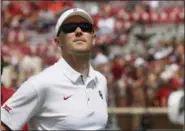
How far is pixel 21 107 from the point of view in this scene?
3803 millimetres

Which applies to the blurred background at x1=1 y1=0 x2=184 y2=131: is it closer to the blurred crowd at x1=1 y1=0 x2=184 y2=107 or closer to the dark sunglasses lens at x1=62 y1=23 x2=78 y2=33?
the blurred crowd at x1=1 y1=0 x2=184 y2=107

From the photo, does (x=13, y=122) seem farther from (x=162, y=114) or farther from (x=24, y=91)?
(x=162, y=114)

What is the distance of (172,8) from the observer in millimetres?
16609

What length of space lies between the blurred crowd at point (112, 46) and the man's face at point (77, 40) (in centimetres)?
768

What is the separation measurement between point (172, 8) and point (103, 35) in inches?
78.7

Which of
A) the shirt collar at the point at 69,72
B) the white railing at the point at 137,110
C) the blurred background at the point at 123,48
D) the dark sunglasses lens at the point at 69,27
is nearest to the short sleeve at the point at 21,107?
the shirt collar at the point at 69,72

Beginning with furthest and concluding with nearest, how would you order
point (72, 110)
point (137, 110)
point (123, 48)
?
point (123, 48), point (137, 110), point (72, 110)

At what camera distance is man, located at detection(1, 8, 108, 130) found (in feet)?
12.3

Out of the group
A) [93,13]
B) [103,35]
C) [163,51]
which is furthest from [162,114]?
[93,13]

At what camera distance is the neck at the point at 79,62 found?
12.7 feet

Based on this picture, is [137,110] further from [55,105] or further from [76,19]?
[55,105]

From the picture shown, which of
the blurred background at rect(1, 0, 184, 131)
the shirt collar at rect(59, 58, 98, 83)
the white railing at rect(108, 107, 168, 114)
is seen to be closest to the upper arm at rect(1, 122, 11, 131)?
the shirt collar at rect(59, 58, 98, 83)

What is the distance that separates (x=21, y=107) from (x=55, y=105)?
7.7 inches

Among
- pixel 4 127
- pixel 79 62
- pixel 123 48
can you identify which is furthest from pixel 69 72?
pixel 123 48
